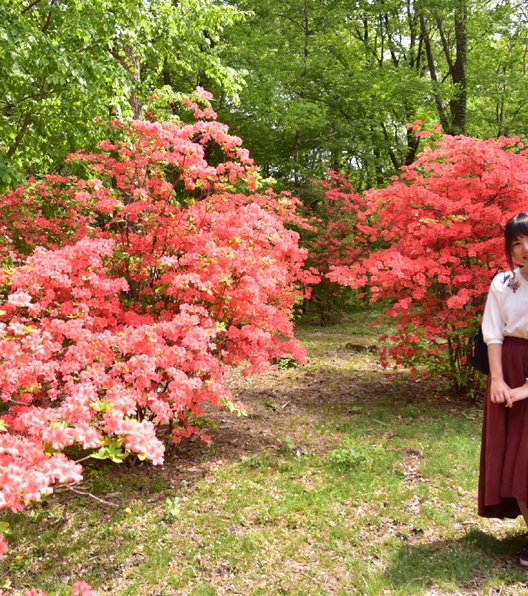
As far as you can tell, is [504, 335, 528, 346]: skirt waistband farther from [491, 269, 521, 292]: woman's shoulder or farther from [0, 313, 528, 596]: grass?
[0, 313, 528, 596]: grass

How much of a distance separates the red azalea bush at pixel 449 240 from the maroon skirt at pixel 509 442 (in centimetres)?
259

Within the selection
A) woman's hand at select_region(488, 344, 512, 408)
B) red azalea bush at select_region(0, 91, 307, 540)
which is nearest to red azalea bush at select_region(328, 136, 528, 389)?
red azalea bush at select_region(0, 91, 307, 540)

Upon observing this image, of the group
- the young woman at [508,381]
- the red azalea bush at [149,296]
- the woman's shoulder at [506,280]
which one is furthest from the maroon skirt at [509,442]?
the red azalea bush at [149,296]

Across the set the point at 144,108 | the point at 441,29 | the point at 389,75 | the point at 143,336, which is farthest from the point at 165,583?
the point at 441,29

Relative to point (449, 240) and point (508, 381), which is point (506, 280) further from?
point (449, 240)

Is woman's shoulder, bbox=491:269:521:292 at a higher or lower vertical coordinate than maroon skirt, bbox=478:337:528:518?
higher

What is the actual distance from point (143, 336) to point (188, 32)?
5.52 meters

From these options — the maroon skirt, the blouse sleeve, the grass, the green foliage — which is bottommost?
the grass

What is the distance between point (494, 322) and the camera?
9.71ft

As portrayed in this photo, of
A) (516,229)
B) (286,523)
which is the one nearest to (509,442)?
(516,229)

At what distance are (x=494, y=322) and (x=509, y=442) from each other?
0.69 meters

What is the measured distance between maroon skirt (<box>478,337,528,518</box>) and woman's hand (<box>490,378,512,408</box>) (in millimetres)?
88

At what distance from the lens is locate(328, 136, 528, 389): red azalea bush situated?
5527 millimetres

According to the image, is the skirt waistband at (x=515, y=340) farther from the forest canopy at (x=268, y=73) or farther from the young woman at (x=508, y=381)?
the forest canopy at (x=268, y=73)
